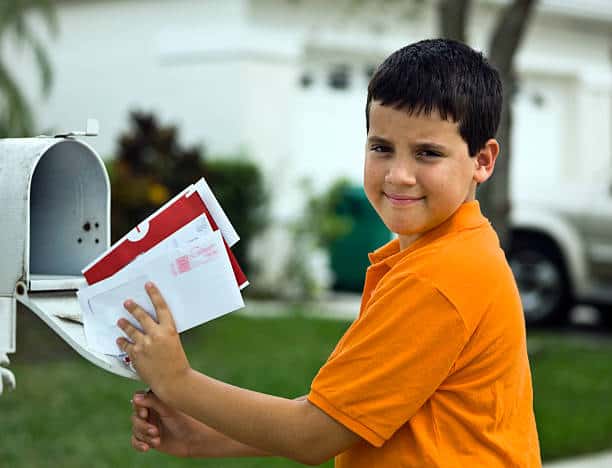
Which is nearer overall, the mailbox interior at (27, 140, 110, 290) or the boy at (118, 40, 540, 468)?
the boy at (118, 40, 540, 468)

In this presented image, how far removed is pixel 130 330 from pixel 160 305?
0.24 feet

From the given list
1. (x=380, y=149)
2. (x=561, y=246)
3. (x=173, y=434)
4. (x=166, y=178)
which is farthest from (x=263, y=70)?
(x=380, y=149)

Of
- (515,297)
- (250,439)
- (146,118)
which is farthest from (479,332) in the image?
(146,118)

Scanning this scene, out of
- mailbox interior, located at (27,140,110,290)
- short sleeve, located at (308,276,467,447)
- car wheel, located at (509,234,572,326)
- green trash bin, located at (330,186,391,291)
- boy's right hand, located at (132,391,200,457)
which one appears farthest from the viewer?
green trash bin, located at (330,186,391,291)

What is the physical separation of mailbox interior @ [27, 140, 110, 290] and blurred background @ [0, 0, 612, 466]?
3.03m

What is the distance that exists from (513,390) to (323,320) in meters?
7.55

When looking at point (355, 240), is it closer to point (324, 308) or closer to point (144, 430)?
point (324, 308)

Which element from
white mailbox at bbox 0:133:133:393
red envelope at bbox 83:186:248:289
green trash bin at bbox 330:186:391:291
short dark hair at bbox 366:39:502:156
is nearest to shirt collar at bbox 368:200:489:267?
short dark hair at bbox 366:39:502:156

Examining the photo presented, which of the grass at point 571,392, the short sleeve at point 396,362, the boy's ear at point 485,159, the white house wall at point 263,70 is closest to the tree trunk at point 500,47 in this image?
the grass at point 571,392

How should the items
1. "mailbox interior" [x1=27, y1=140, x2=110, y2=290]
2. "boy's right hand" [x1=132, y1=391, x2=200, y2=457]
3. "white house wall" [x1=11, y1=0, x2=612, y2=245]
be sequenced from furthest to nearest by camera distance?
"white house wall" [x1=11, y1=0, x2=612, y2=245], "mailbox interior" [x1=27, y1=140, x2=110, y2=290], "boy's right hand" [x1=132, y1=391, x2=200, y2=457]

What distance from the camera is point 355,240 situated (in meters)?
12.1

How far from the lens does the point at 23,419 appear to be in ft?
19.8

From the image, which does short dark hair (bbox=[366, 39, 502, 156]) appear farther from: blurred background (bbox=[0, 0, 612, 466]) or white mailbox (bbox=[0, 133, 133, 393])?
blurred background (bbox=[0, 0, 612, 466])

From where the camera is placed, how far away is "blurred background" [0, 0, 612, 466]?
6430 mm
